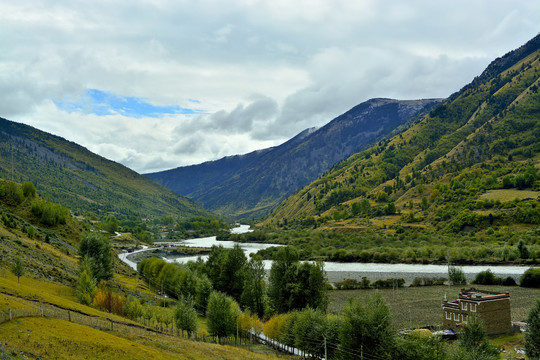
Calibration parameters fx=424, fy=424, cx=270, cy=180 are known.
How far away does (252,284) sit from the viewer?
81.1 metres

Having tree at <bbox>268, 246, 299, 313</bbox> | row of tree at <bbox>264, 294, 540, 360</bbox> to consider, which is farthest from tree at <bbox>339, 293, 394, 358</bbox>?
tree at <bbox>268, 246, 299, 313</bbox>

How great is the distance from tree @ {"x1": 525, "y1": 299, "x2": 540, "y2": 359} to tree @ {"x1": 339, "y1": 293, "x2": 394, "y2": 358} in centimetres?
1760

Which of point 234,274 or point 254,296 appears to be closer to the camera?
point 254,296

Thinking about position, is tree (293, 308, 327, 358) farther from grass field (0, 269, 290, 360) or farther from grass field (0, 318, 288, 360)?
grass field (0, 318, 288, 360)

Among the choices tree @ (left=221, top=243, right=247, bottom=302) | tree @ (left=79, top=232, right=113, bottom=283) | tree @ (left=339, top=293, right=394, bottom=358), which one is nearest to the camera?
tree @ (left=339, top=293, right=394, bottom=358)

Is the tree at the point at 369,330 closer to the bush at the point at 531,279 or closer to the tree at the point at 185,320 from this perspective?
the tree at the point at 185,320

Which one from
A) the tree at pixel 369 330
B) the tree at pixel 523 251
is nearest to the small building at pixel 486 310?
the tree at pixel 369 330

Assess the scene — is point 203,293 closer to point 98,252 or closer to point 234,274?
point 234,274

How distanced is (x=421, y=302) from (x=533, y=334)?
151 feet

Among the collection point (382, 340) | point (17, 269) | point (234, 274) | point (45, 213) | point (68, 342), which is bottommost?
point (382, 340)

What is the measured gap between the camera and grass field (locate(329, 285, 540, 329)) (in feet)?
248

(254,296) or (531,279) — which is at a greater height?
(254,296)

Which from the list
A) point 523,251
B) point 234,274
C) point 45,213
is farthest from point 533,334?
point 45,213

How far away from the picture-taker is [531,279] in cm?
10569
